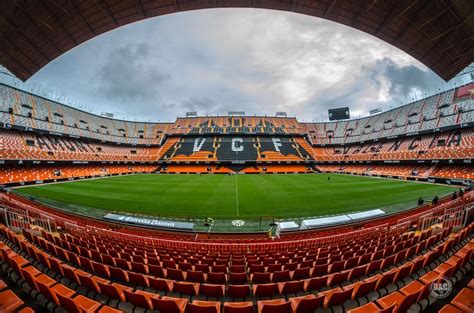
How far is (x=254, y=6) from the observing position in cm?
910

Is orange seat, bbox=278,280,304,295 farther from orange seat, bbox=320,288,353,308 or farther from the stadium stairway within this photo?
orange seat, bbox=320,288,353,308

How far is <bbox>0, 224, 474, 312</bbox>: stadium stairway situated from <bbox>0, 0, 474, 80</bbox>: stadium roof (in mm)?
7810

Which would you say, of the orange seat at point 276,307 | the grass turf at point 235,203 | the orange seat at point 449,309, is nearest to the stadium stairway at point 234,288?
the orange seat at point 276,307

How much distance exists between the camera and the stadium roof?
23.4ft

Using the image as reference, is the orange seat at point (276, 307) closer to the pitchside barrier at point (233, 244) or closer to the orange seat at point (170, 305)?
the orange seat at point (170, 305)

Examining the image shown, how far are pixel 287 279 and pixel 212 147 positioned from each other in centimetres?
4944

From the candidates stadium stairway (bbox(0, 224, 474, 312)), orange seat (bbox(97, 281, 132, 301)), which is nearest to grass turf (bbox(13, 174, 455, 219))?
stadium stairway (bbox(0, 224, 474, 312))

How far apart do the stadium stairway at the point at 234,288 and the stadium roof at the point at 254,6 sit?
7.81m

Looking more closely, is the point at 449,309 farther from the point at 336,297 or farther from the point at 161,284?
the point at 161,284

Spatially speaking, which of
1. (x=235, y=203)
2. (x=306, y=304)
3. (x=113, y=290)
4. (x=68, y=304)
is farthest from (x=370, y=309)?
(x=235, y=203)

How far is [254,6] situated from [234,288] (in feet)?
36.0

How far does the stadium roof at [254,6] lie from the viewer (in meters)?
7.12

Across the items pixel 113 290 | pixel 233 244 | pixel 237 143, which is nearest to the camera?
pixel 113 290

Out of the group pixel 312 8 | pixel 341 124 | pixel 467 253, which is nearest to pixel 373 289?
pixel 467 253
